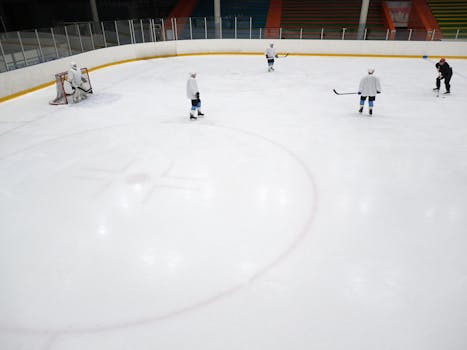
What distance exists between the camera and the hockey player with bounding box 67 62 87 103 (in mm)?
7717


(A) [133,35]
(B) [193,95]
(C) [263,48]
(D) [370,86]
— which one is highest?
(A) [133,35]

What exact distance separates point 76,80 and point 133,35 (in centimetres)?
645

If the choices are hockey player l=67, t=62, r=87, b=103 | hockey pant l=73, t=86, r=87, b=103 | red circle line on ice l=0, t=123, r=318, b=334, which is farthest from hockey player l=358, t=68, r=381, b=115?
hockey pant l=73, t=86, r=87, b=103

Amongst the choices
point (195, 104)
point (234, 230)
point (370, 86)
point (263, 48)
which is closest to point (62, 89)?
point (195, 104)

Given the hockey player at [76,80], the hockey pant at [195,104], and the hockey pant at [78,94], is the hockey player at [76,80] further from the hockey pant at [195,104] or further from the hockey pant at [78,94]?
the hockey pant at [195,104]

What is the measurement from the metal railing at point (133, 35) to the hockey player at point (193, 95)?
570cm

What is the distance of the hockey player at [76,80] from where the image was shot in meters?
7.72

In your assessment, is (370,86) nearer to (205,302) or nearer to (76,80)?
(205,302)

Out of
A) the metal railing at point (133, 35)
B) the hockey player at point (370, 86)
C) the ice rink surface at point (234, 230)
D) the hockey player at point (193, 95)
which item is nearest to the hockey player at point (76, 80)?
the ice rink surface at point (234, 230)

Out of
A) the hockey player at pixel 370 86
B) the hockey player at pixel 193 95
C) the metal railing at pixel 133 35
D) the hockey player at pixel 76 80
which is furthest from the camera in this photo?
the metal railing at pixel 133 35

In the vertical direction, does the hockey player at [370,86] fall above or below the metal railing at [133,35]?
below

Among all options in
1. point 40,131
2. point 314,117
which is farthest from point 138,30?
point 314,117

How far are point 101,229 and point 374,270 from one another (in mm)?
2854

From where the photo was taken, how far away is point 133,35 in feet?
43.6
